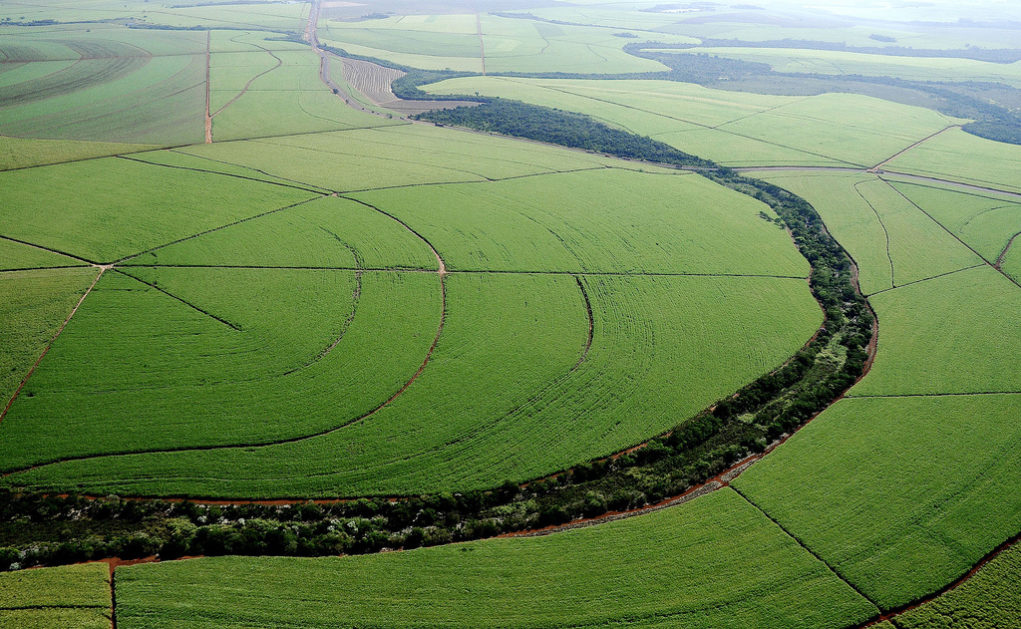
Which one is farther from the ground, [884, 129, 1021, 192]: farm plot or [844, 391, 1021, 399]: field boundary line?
[884, 129, 1021, 192]: farm plot

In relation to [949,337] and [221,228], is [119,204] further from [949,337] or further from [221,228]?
[949,337]

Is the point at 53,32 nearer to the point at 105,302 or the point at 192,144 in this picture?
the point at 192,144

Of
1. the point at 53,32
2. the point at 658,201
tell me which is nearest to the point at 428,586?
the point at 658,201

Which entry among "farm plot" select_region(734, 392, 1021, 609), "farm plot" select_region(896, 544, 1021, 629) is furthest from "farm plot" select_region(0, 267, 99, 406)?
"farm plot" select_region(896, 544, 1021, 629)

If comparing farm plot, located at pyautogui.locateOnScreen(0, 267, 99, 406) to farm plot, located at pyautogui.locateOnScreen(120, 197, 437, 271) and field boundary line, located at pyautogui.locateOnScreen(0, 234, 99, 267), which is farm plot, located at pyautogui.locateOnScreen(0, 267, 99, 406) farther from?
farm plot, located at pyautogui.locateOnScreen(120, 197, 437, 271)

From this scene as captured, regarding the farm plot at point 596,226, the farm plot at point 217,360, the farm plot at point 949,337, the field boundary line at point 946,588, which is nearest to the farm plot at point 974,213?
the farm plot at point 949,337

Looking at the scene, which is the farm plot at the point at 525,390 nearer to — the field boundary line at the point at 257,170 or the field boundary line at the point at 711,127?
the field boundary line at the point at 257,170
